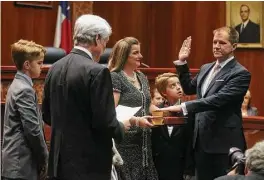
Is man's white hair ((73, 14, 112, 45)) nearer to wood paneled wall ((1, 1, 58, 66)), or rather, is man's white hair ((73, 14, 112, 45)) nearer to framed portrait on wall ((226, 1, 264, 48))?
wood paneled wall ((1, 1, 58, 66))

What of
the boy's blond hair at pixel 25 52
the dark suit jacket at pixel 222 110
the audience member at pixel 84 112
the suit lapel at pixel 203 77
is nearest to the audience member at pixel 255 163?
the audience member at pixel 84 112

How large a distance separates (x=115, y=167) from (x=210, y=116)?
26.7 inches

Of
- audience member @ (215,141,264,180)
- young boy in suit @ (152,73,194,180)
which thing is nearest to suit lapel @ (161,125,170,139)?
young boy in suit @ (152,73,194,180)

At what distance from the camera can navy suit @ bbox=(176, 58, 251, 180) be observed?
3686mm

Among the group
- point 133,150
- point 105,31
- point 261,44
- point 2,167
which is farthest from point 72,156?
point 261,44

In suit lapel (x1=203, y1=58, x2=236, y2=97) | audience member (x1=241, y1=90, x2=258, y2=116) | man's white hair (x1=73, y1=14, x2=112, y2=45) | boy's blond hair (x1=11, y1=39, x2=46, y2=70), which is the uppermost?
man's white hair (x1=73, y1=14, x2=112, y2=45)

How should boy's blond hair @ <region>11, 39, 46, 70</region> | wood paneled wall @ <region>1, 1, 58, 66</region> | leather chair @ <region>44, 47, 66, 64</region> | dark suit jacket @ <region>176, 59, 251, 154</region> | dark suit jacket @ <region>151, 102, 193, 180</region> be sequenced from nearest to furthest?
boy's blond hair @ <region>11, 39, 46, 70</region> → dark suit jacket @ <region>176, 59, 251, 154</region> → dark suit jacket @ <region>151, 102, 193, 180</region> → leather chair @ <region>44, 47, 66, 64</region> → wood paneled wall @ <region>1, 1, 58, 66</region>

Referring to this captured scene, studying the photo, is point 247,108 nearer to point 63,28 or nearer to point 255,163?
point 63,28

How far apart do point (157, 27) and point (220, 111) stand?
5501mm

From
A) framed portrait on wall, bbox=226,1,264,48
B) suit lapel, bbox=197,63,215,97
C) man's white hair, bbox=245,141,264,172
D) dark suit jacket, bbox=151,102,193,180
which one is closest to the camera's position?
man's white hair, bbox=245,141,264,172

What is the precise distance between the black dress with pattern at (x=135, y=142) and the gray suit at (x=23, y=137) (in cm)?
58

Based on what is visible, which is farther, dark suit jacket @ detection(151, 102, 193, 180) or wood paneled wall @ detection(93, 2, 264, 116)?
wood paneled wall @ detection(93, 2, 264, 116)

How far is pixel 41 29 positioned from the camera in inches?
325

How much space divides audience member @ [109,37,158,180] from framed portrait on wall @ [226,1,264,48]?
441 cm
